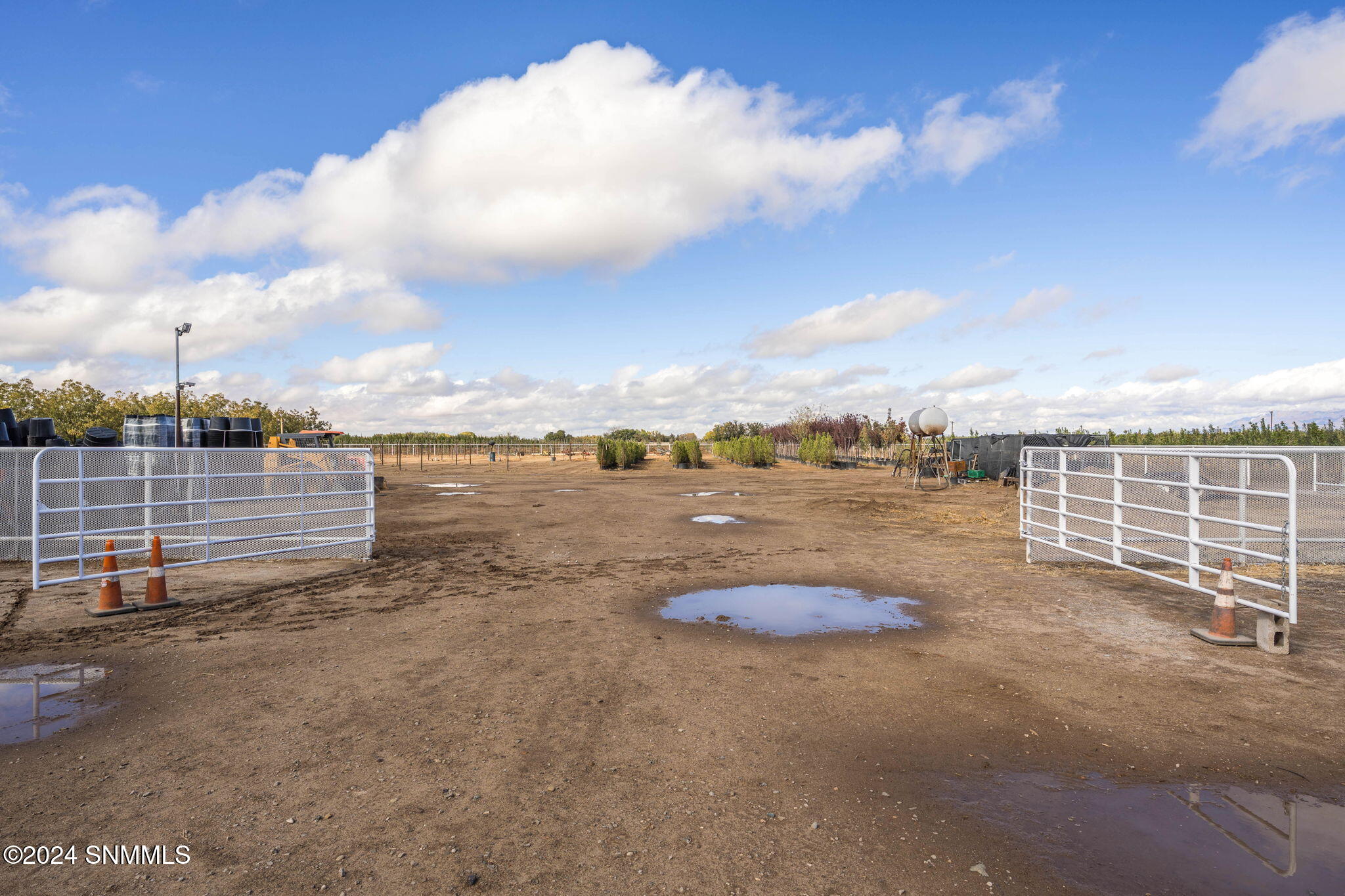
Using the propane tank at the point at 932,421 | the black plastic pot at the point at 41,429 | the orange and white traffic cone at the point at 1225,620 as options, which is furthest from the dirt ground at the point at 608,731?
the propane tank at the point at 932,421

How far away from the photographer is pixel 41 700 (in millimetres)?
5145

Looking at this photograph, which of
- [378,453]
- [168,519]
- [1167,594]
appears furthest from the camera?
[378,453]

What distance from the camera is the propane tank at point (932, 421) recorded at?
92.5 ft

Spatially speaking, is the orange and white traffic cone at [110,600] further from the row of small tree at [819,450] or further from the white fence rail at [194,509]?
the row of small tree at [819,450]

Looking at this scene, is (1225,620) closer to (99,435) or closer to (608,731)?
(608,731)

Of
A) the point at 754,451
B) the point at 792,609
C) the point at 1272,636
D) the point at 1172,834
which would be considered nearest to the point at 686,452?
the point at 754,451

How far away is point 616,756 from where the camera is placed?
4.19m

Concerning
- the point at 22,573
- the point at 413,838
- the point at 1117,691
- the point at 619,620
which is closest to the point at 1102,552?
the point at 1117,691

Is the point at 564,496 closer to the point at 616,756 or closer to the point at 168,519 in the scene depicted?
the point at 168,519

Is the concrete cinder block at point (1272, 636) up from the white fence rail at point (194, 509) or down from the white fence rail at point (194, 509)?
down

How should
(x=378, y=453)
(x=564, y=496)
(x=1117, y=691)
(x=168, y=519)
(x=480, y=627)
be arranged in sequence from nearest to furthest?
(x=1117, y=691) < (x=480, y=627) < (x=168, y=519) < (x=564, y=496) < (x=378, y=453)

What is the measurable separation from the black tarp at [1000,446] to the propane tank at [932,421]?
2.65 meters

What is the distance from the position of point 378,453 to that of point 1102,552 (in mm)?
62979

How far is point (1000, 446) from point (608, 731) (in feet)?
99.7
